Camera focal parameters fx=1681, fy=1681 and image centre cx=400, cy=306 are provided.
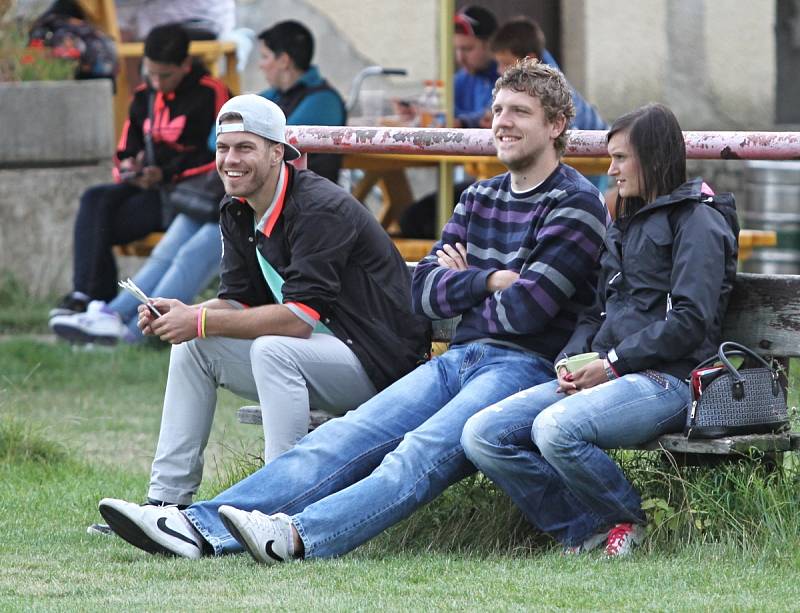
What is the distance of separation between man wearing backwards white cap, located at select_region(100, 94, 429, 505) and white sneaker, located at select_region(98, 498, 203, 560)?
17.8 inches

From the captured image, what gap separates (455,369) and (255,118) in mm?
980

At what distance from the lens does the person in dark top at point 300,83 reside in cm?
896

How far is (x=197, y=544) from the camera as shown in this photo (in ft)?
14.9

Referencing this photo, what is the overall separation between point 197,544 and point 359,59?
8.99 meters

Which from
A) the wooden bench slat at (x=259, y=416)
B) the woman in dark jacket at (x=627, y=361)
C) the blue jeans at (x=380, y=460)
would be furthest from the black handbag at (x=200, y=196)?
the woman in dark jacket at (x=627, y=361)

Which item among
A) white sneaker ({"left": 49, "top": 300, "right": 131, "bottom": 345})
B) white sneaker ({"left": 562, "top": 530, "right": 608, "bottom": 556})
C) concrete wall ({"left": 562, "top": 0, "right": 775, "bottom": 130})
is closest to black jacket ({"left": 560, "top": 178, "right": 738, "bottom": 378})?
white sneaker ({"left": 562, "top": 530, "right": 608, "bottom": 556})

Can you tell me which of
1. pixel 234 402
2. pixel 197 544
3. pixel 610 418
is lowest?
pixel 234 402

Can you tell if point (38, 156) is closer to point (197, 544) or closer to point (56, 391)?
point (56, 391)

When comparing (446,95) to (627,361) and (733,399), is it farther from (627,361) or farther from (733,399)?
(733,399)

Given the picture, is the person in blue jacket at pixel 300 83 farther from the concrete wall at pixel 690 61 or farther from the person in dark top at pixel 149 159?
the concrete wall at pixel 690 61

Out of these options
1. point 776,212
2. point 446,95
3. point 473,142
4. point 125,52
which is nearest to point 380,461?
point 473,142

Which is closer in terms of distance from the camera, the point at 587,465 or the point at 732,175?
the point at 587,465

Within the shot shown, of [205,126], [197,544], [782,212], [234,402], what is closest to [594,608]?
[197,544]

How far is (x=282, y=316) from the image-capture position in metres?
4.96
